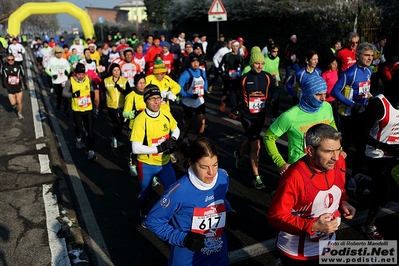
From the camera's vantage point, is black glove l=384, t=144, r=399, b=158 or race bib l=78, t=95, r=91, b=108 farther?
race bib l=78, t=95, r=91, b=108

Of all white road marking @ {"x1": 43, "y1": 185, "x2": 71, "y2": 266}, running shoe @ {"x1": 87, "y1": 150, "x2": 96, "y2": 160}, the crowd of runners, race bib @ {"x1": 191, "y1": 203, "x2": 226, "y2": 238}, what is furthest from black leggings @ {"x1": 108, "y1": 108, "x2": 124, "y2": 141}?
race bib @ {"x1": 191, "y1": 203, "x2": 226, "y2": 238}

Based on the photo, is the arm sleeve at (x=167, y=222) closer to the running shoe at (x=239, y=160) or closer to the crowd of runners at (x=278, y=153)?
the crowd of runners at (x=278, y=153)

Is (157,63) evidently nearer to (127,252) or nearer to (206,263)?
(127,252)

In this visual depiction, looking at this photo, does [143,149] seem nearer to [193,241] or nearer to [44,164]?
[193,241]

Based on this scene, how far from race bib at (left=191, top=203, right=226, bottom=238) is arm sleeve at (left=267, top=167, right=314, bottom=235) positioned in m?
0.44

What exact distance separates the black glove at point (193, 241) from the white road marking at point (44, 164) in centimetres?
513

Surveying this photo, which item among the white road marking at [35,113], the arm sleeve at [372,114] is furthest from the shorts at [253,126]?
the white road marking at [35,113]

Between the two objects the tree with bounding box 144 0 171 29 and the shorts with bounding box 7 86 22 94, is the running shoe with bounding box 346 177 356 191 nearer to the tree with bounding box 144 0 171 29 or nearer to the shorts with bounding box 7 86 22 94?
the shorts with bounding box 7 86 22 94

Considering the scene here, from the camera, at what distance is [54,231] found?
16.5ft

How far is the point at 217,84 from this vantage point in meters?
17.0

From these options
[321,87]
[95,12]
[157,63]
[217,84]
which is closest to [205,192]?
[321,87]

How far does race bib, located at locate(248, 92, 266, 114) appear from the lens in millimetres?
6203

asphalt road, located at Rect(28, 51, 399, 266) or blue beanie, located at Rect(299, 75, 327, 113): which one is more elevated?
blue beanie, located at Rect(299, 75, 327, 113)

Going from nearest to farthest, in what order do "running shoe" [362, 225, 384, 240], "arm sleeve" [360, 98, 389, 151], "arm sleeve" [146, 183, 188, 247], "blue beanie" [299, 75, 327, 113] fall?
1. "arm sleeve" [146, 183, 188, 247]
2. "blue beanie" [299, 75, 327, 113]
3. "arm sleeve" [360, 98, 389, 151]
4. "running shoe" [362, 225, 384, 240]
